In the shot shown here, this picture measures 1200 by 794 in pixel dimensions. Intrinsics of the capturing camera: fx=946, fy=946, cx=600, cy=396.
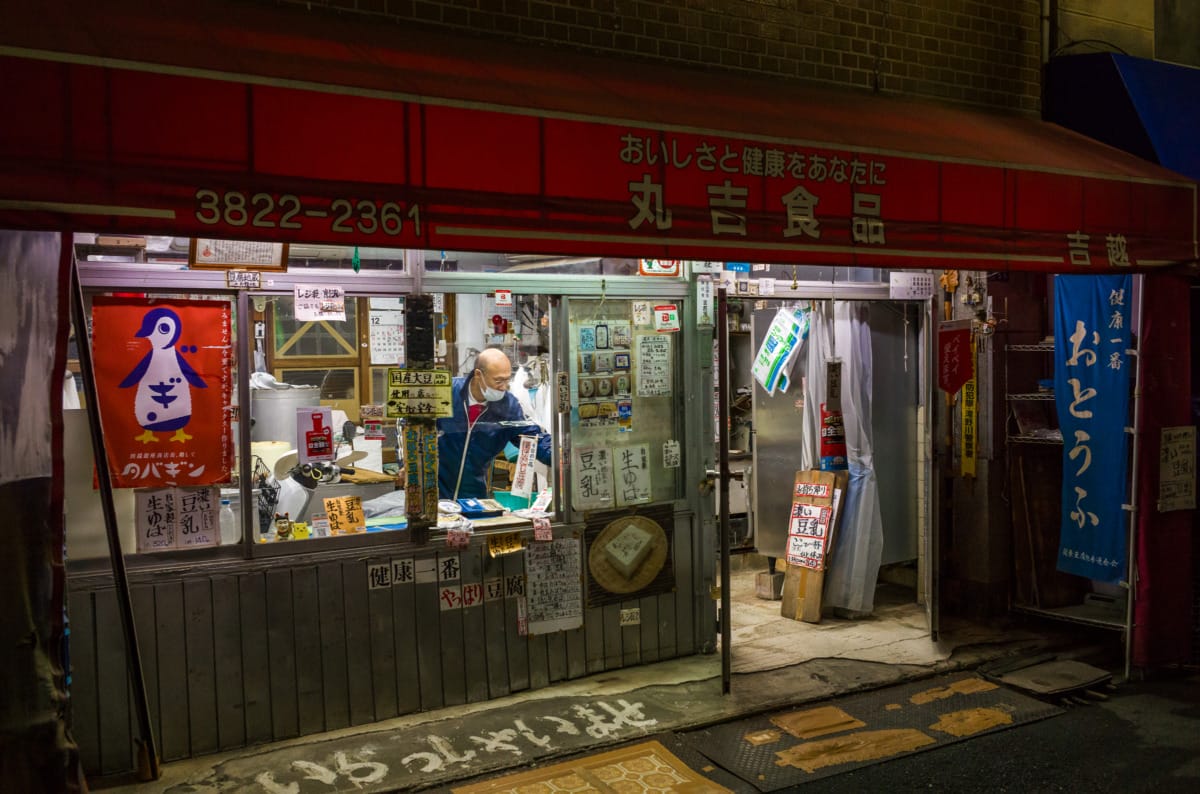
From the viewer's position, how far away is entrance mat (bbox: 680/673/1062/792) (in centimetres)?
616

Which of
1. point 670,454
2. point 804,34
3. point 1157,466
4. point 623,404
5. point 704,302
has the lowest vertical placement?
point 1157,466

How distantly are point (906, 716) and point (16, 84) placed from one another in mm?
6649

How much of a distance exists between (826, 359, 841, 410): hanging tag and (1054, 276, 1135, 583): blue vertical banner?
189 centimetres

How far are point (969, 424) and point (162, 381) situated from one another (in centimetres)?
702

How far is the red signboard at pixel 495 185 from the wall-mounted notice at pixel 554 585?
9.26ft

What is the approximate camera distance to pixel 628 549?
772cm

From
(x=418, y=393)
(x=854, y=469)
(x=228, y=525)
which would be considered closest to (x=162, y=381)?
(x=228, y=525)

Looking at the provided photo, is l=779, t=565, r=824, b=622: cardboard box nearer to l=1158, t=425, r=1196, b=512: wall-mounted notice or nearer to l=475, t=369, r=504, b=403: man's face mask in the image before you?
l=1158, t=425, r=1196, b=512: wall-mounted notice

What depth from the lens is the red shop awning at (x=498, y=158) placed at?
4109mm

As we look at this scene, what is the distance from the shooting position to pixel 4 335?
13.1ft

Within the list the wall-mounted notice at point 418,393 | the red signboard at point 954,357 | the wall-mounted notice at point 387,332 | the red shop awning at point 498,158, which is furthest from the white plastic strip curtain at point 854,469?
the wall-mounted notice at point 387,332

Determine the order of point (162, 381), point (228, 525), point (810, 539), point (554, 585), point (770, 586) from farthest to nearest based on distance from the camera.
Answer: point (770, 586), point (810, 539), point (554, 585), point (228, 525), point (162, 381)

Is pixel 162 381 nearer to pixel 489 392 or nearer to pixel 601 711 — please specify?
pixel 489 392

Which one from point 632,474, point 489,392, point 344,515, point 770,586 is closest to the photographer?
point 344,515
